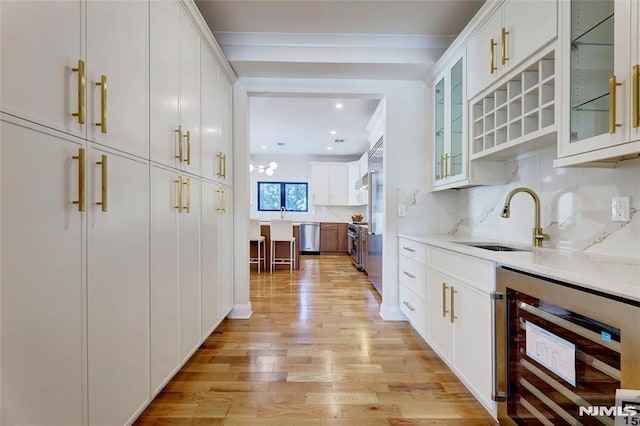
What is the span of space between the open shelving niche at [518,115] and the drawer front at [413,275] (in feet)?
3.23

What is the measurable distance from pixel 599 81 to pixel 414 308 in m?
2.03

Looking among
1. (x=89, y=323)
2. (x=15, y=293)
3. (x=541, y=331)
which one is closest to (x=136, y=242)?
(x=89, y=323)

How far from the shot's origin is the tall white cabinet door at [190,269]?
6.64ft

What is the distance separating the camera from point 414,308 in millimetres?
2752

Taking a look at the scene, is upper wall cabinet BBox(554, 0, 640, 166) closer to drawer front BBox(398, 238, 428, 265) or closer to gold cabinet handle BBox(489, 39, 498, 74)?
gold cabinet handle BBox(489, 39, 498, 74)

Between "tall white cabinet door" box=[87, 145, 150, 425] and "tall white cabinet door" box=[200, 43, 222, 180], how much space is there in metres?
0.93

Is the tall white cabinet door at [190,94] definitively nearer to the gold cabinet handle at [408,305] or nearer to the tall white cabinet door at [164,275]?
the tall white cabinet door at [164,275]

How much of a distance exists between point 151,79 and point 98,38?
0.40 meters

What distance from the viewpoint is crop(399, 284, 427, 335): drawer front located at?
2.54 meters

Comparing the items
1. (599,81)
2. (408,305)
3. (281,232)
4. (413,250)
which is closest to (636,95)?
(599,81)

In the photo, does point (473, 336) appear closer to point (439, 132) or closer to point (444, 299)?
point (444, 299)

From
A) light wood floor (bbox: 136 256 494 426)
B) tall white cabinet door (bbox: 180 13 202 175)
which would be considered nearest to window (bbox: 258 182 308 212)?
light wood floor (bbox: 136 256 494 426)

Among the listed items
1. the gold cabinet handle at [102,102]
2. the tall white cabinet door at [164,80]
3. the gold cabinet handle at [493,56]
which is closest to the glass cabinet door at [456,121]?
the gold cabinet handle at [493,56]

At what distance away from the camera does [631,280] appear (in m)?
0.99
